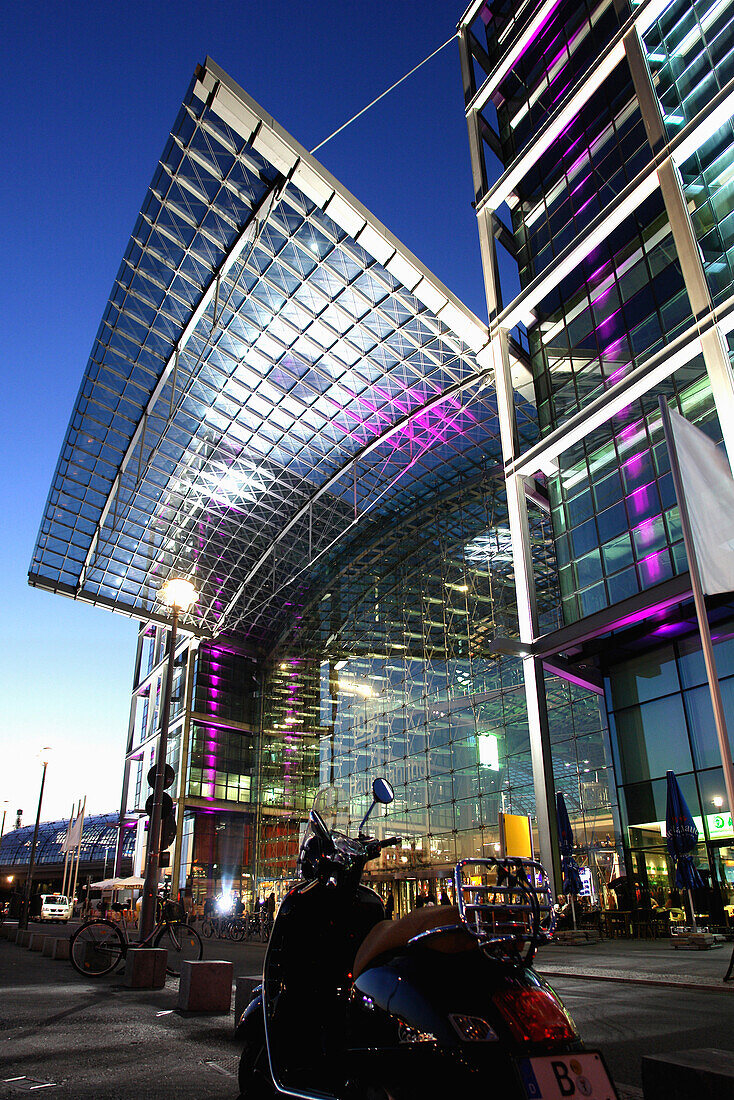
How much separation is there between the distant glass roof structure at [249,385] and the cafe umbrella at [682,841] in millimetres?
14543

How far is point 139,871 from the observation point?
45.3 meters

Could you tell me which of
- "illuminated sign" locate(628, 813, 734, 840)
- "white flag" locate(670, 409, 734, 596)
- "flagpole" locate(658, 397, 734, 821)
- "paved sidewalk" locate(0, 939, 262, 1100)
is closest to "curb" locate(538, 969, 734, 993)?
"flagpole" locate(658, 397, 734, 821)

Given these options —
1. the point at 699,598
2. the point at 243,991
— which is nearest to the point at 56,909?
the point at 243,991

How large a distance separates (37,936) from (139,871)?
102 ft

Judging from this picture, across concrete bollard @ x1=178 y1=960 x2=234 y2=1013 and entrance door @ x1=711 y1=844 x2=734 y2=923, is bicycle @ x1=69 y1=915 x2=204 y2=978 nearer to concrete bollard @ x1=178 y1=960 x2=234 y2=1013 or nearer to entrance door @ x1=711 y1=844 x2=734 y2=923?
concrete bollard @ x1=178 y1=960 x2=234 y2=1013

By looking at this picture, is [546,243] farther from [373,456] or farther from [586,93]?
[373,456]

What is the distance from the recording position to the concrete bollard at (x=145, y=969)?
28.5 feet

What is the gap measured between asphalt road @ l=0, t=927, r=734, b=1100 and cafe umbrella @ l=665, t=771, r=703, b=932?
282 inches

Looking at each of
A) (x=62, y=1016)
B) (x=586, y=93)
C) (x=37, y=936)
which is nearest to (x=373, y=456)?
(x=586, y=93)

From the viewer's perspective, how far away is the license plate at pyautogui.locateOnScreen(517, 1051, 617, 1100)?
82.9 inches

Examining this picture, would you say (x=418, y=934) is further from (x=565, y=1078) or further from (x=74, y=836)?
(x=74, y=836)

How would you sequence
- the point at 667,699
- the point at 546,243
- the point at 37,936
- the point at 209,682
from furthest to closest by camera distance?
the point at 209,682 < the point at 546,243 < the point at 667,699 < the point at 37,936

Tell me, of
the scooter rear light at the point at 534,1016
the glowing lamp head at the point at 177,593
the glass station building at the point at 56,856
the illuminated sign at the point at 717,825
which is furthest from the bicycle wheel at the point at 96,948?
the glass station building at the point at 56,856

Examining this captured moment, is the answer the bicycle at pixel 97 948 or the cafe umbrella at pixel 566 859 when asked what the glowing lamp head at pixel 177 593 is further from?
the cafe umbrella at pixel 566 859
